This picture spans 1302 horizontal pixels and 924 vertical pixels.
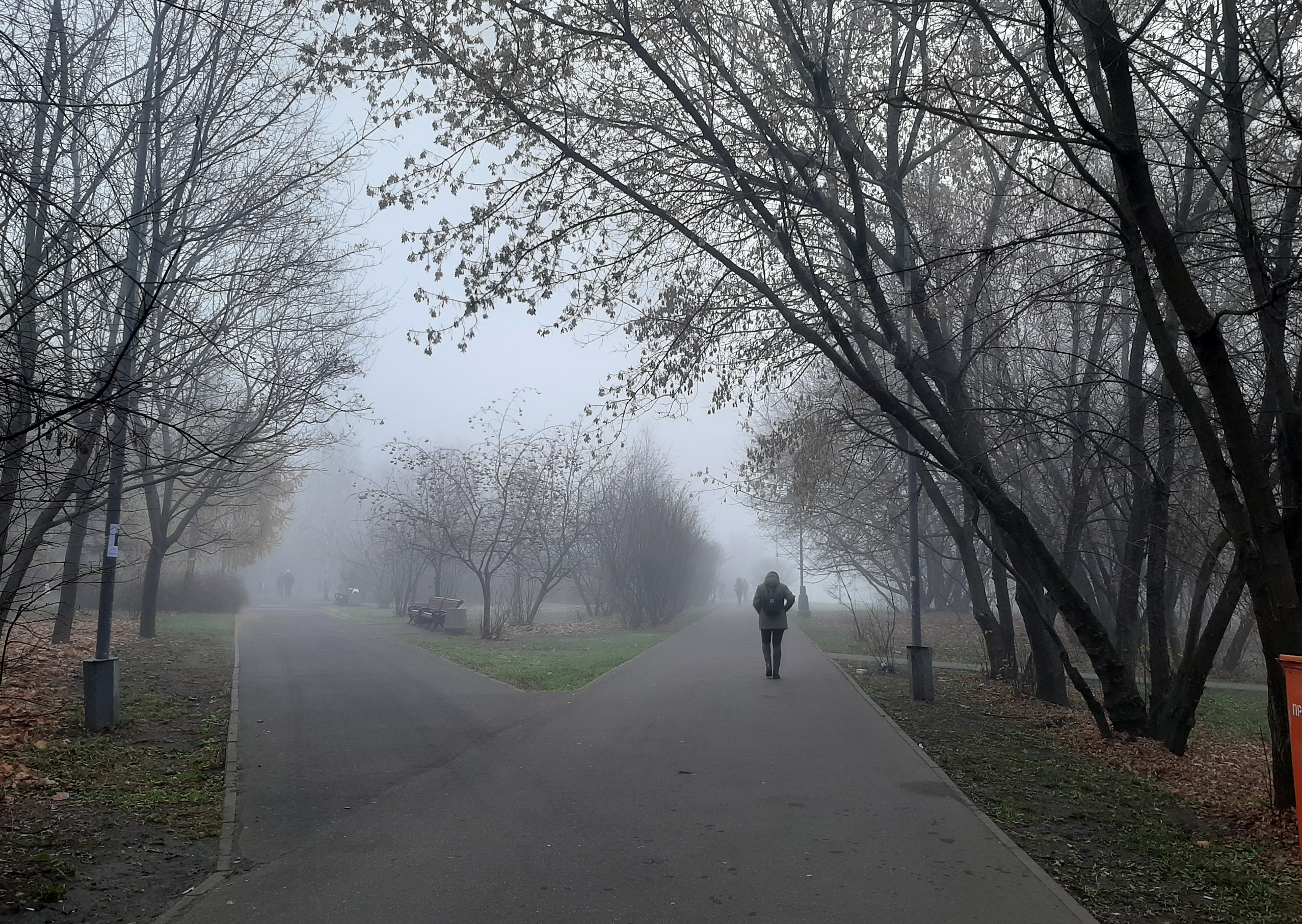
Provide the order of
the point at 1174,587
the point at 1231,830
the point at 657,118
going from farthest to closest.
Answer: the point at 1174,587 → the point at 657,118 → the point at 1231,830

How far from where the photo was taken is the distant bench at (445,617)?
28.9 meters

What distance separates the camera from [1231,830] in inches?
266

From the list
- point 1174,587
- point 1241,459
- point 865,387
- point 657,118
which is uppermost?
point 657,118

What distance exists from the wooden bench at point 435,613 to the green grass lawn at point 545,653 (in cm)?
58

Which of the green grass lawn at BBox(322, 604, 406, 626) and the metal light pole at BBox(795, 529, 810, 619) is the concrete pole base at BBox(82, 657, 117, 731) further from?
the metal light pole at BBox(795, 529, 810, 619)

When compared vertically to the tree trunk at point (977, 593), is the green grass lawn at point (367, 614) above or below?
below

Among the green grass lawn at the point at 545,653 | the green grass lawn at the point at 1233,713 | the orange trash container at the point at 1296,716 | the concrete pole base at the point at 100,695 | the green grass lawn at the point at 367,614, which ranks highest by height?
the orange trash container at the point at 1296,716

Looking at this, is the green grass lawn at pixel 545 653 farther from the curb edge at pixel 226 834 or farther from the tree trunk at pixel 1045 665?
the tree trunk at pixel 1045 665

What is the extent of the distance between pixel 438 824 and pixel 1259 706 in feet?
51.3

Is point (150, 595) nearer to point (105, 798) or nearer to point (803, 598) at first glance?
point (105, 798)

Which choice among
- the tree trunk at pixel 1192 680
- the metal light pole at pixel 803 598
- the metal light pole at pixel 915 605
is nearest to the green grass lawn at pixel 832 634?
the metal light pole at pixel 803 598

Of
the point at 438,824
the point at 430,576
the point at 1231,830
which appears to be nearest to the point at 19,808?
the point at 438,824

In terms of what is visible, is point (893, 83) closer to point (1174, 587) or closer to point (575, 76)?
point (575, 76)

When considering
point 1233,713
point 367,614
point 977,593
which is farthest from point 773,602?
point 367,614
